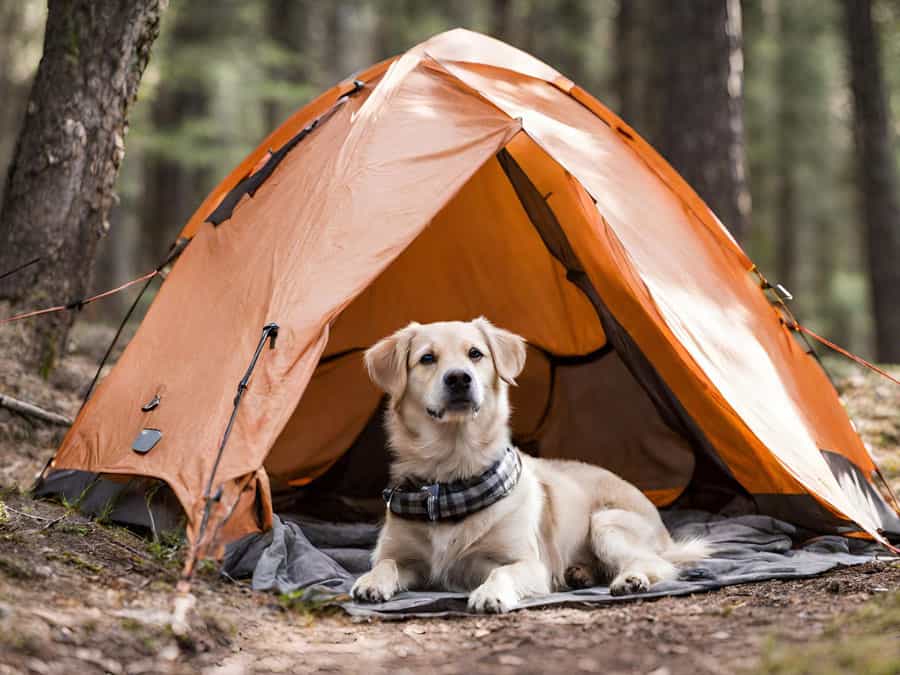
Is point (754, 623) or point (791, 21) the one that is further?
point (791, 21)

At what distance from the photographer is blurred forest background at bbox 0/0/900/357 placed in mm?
11094

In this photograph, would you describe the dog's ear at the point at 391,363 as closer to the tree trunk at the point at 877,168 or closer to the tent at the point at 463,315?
the tent at the point at 463,315

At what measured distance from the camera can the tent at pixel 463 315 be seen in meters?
3.74

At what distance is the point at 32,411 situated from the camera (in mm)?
5020

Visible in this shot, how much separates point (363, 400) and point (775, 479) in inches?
102

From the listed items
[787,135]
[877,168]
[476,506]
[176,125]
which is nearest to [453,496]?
[476,506]

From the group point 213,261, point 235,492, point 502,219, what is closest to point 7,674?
point 235,492

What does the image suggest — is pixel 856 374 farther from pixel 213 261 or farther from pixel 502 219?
pixel 213 261

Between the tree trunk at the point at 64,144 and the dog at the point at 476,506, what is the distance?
7.68 feet

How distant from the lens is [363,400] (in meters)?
5.91

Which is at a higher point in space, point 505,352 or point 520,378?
point 505,352

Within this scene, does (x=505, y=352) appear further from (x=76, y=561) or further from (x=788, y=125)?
(x=788, y=125)

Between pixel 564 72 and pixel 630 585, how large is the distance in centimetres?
1469

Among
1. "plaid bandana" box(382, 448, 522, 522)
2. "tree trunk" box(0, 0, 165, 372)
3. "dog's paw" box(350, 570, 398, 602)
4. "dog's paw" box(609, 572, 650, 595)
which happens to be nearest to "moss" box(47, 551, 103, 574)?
"dog's paw" box(350, 570, 398, 602)
